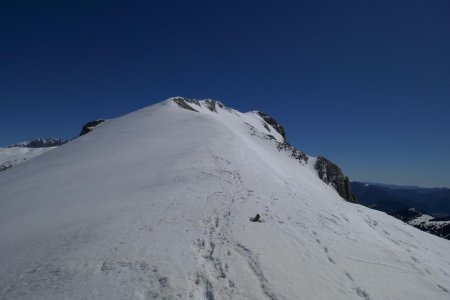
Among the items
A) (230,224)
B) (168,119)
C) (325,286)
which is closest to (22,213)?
(230,224)

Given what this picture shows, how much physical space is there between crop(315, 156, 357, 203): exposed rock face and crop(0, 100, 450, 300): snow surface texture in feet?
115

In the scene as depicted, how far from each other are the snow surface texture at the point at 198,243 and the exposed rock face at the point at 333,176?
35132mm

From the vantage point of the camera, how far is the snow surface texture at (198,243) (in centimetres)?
893

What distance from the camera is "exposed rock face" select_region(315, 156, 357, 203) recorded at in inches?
2145

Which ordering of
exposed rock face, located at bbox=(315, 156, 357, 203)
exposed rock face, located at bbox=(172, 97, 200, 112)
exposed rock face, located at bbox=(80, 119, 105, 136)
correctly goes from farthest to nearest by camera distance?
exposed rock face, located at bbox=(80, 119, 105, 136), exposed rock face, located at bbox=(172, 97, 200, 112), exposed rock face, located at bbox=(315, 156, 357, 203)

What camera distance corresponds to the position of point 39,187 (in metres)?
22.0

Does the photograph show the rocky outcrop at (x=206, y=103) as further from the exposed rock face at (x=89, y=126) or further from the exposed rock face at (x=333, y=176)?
the exposed rock face at (x=333, y=176)

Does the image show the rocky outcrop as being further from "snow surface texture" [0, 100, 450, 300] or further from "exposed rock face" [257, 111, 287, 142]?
"snow surface texture" [0, 100, 450, 300]

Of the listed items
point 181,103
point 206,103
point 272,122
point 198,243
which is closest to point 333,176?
point 181,103

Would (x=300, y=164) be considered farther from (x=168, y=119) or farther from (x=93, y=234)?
(x=93, y=234)

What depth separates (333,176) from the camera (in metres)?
56.8

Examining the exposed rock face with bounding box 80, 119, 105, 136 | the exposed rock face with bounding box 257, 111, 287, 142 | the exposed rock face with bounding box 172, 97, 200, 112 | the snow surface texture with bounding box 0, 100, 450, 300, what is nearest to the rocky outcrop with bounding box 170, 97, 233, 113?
the exposed rock face with bounding box 172, 97, 200, 112

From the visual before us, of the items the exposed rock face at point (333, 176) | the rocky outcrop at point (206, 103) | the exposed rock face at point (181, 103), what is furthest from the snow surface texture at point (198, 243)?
the rocky outcrop at point (206, 103)

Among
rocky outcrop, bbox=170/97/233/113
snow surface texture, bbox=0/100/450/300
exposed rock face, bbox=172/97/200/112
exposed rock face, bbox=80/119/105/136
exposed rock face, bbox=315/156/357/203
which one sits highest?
rocky outcrop, bbox=170/97/233/113
